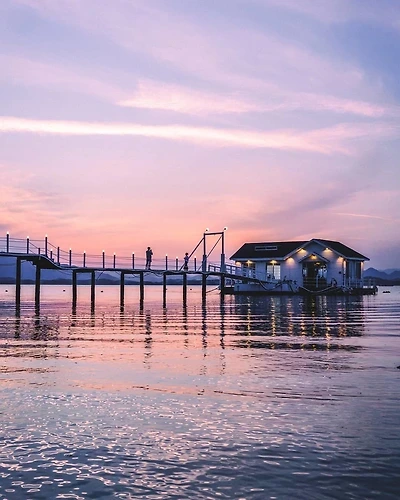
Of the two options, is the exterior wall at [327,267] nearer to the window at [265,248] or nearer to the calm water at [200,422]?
the window at [265,248]

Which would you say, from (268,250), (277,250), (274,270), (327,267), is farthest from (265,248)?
(327,267)

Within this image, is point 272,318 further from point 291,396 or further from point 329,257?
point 329,257

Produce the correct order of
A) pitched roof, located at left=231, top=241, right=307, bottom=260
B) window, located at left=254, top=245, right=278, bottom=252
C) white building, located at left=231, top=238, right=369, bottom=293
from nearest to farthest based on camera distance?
white building, located at left=231, top=238, right=369, bottom=293, pitched roof, located at left=231, top=241, right=307, bottom=260, window, located at left=254, top=245, right=278, bottom=252

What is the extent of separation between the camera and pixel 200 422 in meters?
10.2

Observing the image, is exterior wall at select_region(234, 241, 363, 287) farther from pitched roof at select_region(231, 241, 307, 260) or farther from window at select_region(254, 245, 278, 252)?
window at select_region(254, 245, 278, 252)

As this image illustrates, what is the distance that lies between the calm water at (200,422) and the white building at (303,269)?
57.2m

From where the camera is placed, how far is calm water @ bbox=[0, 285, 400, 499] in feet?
24.7

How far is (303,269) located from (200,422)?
68731 millimetres

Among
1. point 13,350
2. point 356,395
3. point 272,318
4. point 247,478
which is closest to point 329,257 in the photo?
point 272,318

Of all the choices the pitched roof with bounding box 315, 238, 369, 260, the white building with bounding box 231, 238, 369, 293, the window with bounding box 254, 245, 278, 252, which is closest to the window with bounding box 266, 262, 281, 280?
the white building with bounding box 231, 238, 369, 293

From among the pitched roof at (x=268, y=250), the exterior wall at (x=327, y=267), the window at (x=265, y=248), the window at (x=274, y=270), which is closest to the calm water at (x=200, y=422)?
the exterior wall at (x=327, y=267)

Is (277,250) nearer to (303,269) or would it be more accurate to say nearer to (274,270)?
(274,270)

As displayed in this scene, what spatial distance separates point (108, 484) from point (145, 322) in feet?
82.4

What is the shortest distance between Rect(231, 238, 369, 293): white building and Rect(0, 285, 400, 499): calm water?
188 feet
